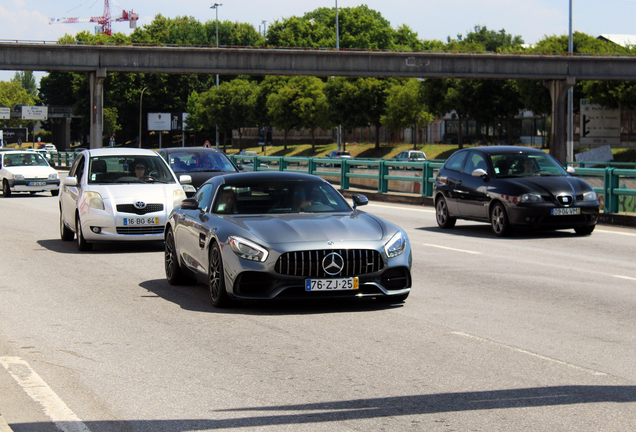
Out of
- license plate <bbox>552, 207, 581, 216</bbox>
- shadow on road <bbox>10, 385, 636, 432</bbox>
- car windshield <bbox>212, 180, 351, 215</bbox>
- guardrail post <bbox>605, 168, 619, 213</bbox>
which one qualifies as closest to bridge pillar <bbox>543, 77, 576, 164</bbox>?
guardrail post <bbox>605, 168, 619, 213</bbox>

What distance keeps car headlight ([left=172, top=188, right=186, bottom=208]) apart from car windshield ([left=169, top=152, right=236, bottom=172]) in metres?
5.62

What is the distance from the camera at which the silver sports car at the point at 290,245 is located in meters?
8.29

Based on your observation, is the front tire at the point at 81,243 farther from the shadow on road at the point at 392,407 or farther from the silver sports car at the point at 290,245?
the shadow on road at the point at 392,407

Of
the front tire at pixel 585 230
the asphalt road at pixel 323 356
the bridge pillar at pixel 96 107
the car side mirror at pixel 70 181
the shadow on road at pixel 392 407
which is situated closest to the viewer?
the shadow on road at pixel 392 407

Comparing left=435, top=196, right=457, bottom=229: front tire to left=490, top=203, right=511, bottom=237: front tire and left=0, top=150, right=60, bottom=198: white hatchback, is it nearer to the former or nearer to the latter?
left=490, top=203, right=511, bottom=237: front tire

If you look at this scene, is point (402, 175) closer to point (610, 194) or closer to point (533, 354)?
point (610, 194)

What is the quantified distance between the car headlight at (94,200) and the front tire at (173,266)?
3.61 m

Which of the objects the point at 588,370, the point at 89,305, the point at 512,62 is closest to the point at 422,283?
the point at 89,305

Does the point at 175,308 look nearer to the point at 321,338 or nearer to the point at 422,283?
the point at 321,338

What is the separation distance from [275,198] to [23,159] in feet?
81.8

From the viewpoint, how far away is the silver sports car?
829 centimetres

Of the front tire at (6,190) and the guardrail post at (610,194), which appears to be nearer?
the guardrail post at (610,194)

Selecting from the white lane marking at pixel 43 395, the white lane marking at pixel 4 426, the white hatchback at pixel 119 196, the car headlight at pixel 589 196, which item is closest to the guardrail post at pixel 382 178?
the car headlight at pixel 589 196

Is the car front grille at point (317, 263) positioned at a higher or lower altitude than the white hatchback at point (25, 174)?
lower
